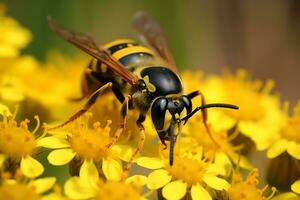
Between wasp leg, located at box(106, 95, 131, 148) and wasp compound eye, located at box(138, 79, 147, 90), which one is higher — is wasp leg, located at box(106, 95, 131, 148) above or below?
below

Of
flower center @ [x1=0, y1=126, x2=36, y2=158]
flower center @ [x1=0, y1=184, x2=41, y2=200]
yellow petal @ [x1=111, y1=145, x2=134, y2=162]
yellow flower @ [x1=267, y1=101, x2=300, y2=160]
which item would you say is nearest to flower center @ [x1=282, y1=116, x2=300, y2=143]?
yellow flower @ [x1=267, y1=101, x2=300, y2=160]

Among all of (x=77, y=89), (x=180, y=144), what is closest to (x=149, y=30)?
(x=77, y=89)

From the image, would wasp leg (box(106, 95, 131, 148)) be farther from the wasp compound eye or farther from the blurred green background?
the blurred green background

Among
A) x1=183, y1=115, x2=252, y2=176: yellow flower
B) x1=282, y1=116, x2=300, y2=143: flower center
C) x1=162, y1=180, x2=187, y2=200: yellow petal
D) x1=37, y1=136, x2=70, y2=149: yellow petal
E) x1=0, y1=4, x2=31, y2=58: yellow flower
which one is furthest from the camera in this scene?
x1=0, y1=4, x2=31, y2=58: yellow flower

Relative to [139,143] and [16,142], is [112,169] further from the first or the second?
[16,142]

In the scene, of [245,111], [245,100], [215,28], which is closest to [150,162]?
[245,111]

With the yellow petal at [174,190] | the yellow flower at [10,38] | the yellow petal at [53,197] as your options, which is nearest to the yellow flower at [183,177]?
the yellow petal at [174,190]
